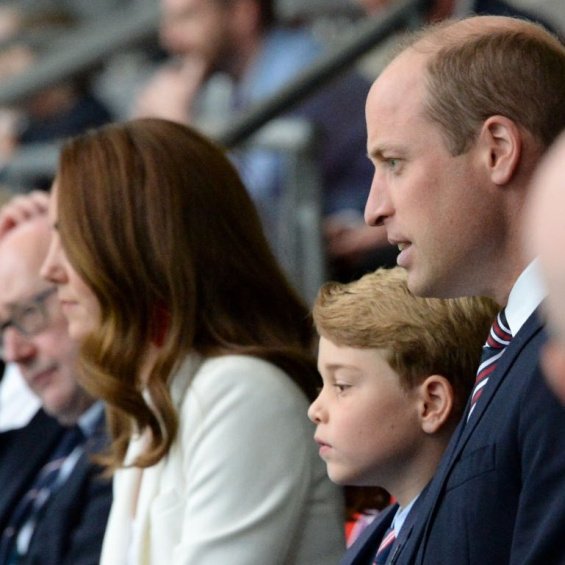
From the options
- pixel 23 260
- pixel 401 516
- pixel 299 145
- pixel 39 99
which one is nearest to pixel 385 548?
pixel 401 516

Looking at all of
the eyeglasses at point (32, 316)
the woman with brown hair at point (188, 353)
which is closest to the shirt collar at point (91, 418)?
the eyeglasses at point (32, 316)

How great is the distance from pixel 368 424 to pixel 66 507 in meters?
1.11

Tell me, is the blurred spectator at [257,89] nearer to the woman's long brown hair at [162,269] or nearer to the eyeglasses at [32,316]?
the eyeglasses at [32,316]

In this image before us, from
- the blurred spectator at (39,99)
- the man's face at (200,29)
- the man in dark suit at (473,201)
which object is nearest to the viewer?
the man in dark suit at (473,201)

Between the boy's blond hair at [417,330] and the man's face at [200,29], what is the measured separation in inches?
130

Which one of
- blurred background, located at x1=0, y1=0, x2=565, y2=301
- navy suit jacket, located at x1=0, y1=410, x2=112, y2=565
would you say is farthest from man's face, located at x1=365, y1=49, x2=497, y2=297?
navy suit jacket, located at x1=0, y1=410, x2=112, y2=565

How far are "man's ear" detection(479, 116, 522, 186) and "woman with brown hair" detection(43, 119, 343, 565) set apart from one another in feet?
2.85

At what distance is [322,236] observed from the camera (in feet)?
13.0

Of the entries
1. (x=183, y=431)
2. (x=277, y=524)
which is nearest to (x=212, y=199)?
(x=183, y=431)

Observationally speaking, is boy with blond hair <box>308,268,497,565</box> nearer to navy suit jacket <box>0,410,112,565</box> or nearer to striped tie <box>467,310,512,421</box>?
striped tie <box>467,310,512,421</box>

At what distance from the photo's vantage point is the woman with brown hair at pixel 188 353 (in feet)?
8.47

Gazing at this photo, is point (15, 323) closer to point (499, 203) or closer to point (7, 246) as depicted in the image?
point (7, 246)

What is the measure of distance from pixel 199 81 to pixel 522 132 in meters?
3.94

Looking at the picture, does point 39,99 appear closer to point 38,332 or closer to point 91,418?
point 38,332
